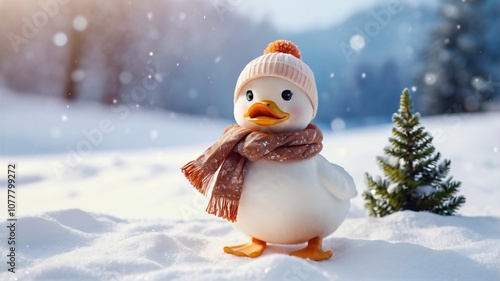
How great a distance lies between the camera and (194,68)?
9281 mm

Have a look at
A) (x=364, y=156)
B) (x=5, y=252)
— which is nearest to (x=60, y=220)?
(x=5, y=252)

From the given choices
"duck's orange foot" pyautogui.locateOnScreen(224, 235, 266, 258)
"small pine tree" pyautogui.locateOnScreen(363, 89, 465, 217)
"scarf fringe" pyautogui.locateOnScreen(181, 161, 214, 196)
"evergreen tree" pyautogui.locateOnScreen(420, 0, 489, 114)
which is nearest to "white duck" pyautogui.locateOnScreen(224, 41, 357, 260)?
"duck's orange foot" pyautogui.locateOnScreen(224, 235, 266, 258)

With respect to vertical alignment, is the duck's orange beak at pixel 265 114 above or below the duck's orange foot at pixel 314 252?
above

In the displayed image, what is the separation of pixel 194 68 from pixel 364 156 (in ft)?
16.9

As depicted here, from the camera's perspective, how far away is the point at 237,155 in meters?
2.21

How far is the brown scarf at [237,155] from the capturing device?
211 cm

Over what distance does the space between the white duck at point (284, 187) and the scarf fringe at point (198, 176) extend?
0.61 ft

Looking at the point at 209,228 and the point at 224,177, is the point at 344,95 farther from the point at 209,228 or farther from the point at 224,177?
the point at 224,177

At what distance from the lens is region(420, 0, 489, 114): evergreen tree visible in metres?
9.78

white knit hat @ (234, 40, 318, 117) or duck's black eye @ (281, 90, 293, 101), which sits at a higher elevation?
white knit hat @ (234, 40, 318, 117)

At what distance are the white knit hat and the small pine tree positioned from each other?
2.92 ft

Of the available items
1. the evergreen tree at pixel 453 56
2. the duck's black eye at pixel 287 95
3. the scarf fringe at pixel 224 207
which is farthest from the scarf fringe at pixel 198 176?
the evergreen tree at pixel 453 56

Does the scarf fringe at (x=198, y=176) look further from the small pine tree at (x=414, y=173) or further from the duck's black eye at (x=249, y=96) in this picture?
the small pine tree at (x=414, y=173)

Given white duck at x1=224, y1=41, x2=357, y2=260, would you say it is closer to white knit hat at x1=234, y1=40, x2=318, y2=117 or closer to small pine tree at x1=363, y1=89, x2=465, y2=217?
white knit hat at x1=234, y1=40, x2=318, y2=117
